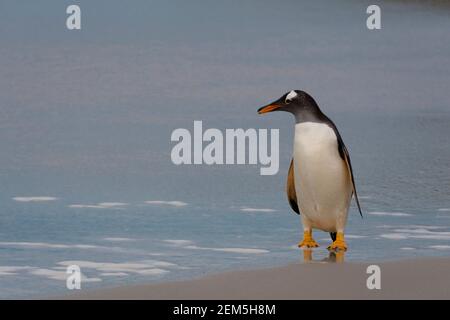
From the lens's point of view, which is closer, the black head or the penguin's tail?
the black head

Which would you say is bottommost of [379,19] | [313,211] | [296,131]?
[313,211]

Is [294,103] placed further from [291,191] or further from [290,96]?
[291,191]

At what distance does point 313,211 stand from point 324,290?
0.73 metres

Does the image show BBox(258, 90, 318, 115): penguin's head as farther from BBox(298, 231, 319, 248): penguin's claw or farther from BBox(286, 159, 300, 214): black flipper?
BBox(298, 231, 319, 248): penguin's claw

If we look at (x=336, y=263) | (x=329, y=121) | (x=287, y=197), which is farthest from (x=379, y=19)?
(x=336, y=263)

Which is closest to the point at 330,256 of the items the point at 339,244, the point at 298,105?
the point at 339,244

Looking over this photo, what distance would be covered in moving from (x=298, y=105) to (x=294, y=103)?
0.02 m

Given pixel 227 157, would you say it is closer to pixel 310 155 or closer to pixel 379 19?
pixel 310 155

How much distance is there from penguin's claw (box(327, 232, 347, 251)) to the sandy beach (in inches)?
12.3

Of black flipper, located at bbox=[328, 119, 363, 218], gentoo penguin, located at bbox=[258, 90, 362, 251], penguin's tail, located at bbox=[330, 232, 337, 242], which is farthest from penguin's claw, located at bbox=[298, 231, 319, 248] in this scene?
black flipper, located at bbox=[328, 119, 363, 218]

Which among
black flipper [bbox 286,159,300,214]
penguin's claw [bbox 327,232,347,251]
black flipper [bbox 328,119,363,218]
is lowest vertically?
penguin's claw [bbox 327,232,347,251]

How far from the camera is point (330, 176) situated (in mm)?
3854

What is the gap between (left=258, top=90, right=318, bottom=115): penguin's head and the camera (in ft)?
12.4

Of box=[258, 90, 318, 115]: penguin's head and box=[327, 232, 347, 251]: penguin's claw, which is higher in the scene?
box=[258, 90, 318, 115]: penguin's head
